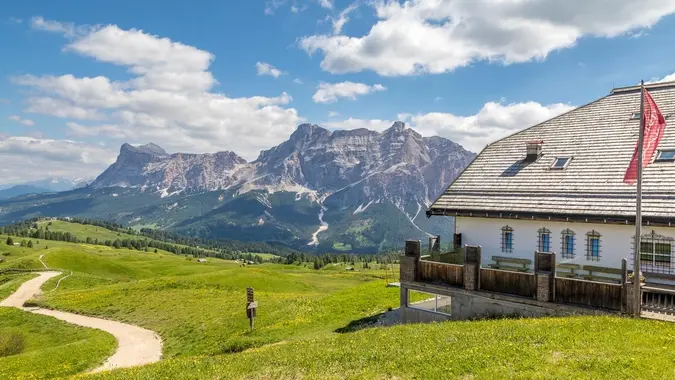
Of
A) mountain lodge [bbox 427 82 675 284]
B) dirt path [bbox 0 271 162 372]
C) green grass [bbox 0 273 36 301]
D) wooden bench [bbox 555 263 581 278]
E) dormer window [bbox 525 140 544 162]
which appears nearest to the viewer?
mountain lodge [bbox 427 82 675 284]

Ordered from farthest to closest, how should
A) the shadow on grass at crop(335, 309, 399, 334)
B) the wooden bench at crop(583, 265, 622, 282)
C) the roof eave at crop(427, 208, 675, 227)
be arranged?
the shadow on grass at crop(335, 309, 399, 334) < the wooden bench at crop(583, 265, 622, 282) < the roof eave at crop(427, 208, 675, 227)

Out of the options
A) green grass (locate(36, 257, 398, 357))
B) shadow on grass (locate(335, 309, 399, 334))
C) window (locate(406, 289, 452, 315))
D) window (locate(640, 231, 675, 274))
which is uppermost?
window (locate(640, 231, 675, 274))

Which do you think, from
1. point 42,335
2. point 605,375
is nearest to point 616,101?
point 605,375

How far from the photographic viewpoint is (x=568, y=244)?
2617 cm

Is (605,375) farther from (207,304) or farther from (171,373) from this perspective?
(207,304)

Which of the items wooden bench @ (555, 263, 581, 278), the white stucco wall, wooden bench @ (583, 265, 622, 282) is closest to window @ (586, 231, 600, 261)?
the white stucco wall

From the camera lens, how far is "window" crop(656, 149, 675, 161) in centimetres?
2505

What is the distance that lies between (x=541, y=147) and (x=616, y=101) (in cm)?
622

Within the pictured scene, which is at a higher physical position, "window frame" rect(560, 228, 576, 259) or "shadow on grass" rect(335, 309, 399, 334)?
"window frame" rect(560, 228, 576, 259)

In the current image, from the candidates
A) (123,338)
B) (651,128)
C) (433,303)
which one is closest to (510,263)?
(433,303)

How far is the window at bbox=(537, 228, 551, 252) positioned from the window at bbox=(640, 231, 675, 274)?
4634 millimetres

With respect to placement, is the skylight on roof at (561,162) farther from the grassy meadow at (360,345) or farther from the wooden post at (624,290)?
the grassy meadow at (360,345)

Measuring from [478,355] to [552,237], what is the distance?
1348 centimetres

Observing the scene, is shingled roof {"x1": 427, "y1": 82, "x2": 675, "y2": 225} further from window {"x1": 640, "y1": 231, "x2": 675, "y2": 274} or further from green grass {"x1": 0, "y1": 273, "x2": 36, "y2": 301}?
green grass {"x1": 0, "y1": 273, "x2": 36, "y2": 301}
